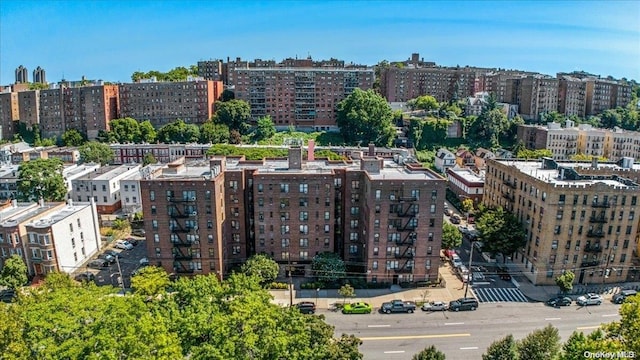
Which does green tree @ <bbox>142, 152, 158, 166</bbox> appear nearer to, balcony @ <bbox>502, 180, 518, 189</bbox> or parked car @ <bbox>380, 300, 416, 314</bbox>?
parked car @ <bbox>380, 300, 416, 314</bbox>

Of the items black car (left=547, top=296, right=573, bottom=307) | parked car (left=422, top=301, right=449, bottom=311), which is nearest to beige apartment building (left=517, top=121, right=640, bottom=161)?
black car (left=547, top=296, right=573, bottom=307)

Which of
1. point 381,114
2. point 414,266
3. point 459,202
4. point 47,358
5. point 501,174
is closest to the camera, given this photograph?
point 47,358

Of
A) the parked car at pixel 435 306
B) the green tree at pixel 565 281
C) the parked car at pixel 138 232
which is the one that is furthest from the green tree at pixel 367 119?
the parked car at pixel 435 306

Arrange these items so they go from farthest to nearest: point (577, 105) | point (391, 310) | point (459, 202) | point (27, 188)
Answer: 1. point (577, 105)
2. point (459, 202)
3. point (27, 188)
4. point (391, 310)

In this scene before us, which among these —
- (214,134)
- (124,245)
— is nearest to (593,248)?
(124,245)

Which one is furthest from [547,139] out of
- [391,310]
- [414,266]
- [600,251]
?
[391,310]

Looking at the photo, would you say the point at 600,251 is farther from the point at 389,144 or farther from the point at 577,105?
the point at 577,105
